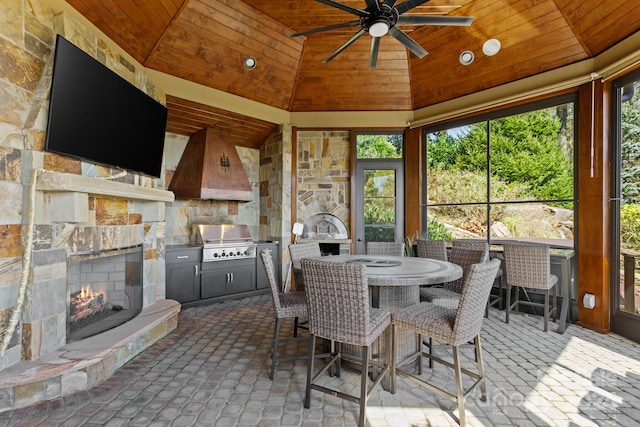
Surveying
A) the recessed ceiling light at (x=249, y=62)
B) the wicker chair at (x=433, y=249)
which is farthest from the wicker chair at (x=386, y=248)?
the recessed ceiling light at (x=249, y=62)

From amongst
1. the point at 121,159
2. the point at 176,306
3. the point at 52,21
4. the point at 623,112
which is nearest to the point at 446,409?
the point at 176,306

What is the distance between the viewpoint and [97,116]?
8.48 feet

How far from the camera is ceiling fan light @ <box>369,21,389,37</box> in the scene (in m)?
2.58

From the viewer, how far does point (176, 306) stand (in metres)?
3.49

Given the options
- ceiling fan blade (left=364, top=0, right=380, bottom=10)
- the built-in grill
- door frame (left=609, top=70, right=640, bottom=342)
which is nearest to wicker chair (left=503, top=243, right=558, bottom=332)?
door frame (left=609, top=70, right=640, bottom=342)

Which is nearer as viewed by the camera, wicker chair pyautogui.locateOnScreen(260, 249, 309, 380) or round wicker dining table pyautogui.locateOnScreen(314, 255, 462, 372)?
round wicker dining table pyautogui.locateOnScreen(314, 255, 462, 372)

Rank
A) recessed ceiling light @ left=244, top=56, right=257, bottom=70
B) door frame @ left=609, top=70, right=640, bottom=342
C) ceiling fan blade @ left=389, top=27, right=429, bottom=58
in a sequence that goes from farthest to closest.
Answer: recessed ceiling light @ left=244, top=56, right=257, bottom=70
door frame @ left=609, top=70, right=640, bottom=342
ceiling fan blade @ left=389, top=27, right=429, bottom=58

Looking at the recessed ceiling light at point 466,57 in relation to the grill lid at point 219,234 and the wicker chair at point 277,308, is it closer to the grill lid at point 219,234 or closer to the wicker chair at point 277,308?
the wicker chair at point 277,308

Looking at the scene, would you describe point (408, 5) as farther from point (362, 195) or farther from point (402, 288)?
point (362, 195)

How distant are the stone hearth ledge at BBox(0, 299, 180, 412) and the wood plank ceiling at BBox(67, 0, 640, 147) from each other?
8.95 feet

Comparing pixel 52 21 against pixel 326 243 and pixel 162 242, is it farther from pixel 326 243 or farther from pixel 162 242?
pixel 326 243

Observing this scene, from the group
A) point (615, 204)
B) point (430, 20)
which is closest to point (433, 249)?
point (615, 204)

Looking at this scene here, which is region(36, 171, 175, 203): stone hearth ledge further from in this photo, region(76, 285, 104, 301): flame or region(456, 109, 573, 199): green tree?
region(456, 109, 573, 199): green tree

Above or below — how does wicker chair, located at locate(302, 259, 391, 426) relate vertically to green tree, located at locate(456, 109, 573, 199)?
below
